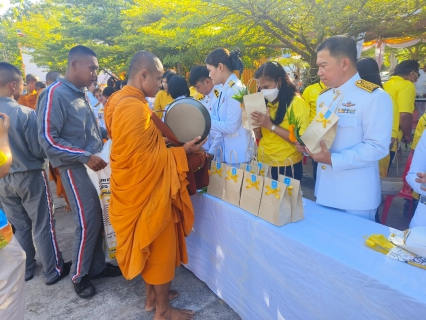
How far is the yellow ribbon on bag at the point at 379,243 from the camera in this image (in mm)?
1396

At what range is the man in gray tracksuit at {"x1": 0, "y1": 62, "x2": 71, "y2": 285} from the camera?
2.55 m

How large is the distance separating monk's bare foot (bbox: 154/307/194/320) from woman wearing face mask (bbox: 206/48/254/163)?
135 centimetres

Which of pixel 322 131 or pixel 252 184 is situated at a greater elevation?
pixel 322 131

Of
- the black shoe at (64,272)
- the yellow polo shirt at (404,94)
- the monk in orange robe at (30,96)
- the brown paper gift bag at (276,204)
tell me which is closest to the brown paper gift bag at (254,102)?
the brown paper gift bag at (276,204)

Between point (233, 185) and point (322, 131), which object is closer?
point (322, 131)

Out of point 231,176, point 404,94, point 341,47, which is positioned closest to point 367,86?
point 341,47

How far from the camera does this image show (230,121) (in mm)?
2803

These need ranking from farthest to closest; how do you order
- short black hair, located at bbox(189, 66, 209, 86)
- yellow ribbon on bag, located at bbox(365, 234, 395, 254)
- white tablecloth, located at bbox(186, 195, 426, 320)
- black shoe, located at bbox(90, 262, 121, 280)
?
short black hair, located at bbox(189, 66, 209, 86) → black shoe, located at bbox(90, 262, 121, 280) → yellow ribbon on bag, located at bbox(365, 234, 395, 254) → white tablecloth, located at bbox(186, 195, 426, 320)

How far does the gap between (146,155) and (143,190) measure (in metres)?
0.23

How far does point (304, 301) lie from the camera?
5.12 feet

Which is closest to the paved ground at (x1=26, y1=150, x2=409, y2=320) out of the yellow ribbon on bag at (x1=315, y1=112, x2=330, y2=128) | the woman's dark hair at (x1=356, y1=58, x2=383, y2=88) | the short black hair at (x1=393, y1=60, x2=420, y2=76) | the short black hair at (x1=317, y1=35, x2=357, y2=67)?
the yellow ribbon on bag at (x1=315, y1=112, x2=330, y2=128)

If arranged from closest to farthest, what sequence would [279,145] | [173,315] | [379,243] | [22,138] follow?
[379,243] < [173,315] < [22,138] < [279,145]

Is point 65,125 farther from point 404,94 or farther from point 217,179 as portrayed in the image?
point 404,94

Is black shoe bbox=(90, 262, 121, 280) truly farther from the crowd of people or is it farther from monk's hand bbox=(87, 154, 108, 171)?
monk's hand bbox=(87, 154, 108, 171)
